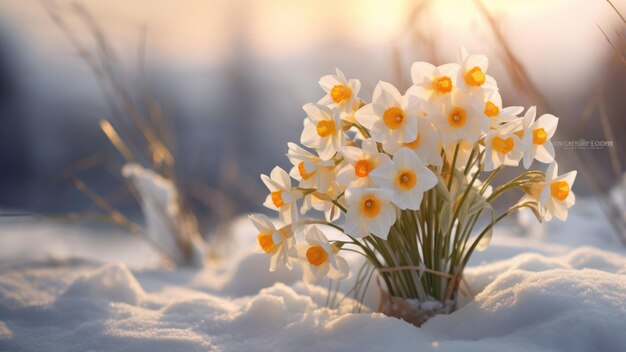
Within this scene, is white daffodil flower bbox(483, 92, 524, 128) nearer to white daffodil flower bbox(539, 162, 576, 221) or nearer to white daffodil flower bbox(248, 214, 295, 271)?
white daffodil flower bbox(539, 162, 576, 221)

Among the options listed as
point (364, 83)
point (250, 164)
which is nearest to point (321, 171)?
point (364, 83)

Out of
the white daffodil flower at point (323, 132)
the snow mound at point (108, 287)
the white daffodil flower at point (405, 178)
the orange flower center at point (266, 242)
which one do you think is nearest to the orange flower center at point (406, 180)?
the white daffodil flower at point (405, 178)

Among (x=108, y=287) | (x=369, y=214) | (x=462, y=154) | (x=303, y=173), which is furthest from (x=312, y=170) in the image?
(x=108, y=287)

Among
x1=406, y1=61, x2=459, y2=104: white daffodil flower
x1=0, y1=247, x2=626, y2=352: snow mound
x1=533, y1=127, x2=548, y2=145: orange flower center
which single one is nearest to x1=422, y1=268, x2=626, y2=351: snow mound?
x1=0, y1=247, x2=626, y2=352: snow mound

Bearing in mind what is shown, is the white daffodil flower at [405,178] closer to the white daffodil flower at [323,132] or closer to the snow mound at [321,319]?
the white daffodil flower at [323,132]

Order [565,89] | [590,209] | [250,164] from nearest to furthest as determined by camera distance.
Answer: [590,209], [565,89], [250,164]

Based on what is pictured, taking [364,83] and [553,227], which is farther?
[553,227]

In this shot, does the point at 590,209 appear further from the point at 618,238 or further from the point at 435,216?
the point at 435,216
